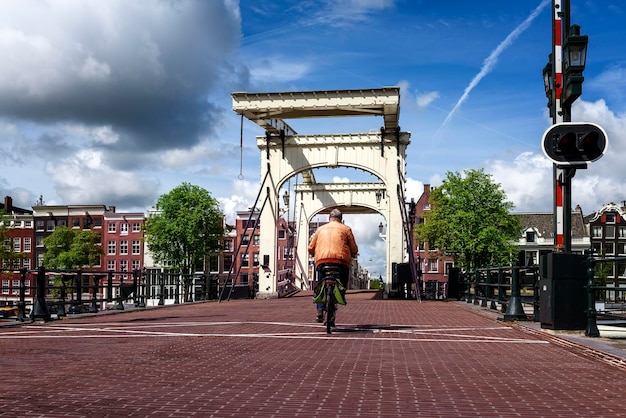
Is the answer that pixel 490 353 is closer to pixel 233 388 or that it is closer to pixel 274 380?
pixel 274 380

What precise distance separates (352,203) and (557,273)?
28.8 metres

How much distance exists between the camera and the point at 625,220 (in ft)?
244

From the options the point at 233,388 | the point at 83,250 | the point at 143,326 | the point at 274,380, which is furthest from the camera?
the point at 83,250

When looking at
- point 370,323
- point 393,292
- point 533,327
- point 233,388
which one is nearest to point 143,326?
point 370,323

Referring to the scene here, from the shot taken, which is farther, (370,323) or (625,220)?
(625,220)

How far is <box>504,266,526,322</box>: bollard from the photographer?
11.3m

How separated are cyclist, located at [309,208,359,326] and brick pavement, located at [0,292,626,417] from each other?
0.92 meters

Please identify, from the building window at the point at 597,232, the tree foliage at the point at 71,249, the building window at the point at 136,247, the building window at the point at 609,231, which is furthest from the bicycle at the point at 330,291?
the building window at the point at 136,247

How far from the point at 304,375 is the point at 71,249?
7141 centimetres

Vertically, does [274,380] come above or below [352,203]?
below

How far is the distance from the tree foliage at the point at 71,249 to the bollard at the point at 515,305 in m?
65.1

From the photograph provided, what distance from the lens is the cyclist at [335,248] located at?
374 inches

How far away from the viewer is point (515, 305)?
37.3 feet

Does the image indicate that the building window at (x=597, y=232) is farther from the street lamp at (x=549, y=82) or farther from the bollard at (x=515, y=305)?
the street lamp at (x=549, y=82)
